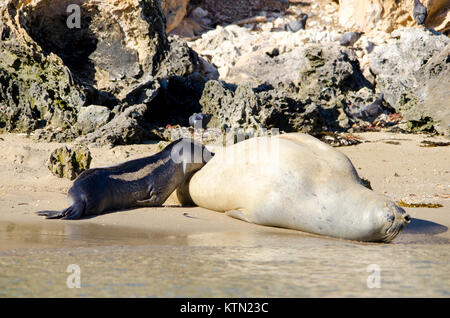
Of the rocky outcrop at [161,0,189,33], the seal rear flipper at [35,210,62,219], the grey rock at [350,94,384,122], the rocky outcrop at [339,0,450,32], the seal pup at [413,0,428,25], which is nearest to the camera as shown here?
the seal rear flipper at [35,210,62,219]

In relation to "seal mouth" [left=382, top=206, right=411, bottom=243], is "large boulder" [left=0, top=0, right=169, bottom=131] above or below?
above

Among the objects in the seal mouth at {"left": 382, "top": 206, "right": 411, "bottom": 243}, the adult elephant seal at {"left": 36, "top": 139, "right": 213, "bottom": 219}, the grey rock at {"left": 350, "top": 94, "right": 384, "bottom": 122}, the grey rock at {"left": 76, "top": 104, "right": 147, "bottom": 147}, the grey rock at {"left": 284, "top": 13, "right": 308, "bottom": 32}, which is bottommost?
the seal mouth at {"left": 382, "top": 206, "right": 411, "bottom": 243}

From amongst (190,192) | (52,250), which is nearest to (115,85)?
(190,192)

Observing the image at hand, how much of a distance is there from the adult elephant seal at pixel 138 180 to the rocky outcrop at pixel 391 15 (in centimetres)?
1298

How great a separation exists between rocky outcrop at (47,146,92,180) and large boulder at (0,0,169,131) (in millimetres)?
2636

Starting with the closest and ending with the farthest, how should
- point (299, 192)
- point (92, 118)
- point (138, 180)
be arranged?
point (299, 192) < point (138, 180) < point (92, 118)

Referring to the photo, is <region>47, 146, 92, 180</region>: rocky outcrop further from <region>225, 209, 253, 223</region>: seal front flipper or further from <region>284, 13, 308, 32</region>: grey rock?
<region>284, 13, 308, 32</region>: grey rock

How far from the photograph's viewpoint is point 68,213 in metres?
4.41

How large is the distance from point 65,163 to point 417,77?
21.9 ft

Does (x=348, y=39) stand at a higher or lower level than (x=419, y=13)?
lower

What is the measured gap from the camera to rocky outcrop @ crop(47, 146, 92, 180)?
597 centimetres

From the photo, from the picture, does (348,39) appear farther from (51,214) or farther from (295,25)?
(51,214)

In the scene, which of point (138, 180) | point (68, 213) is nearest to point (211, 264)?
point (68, 213)

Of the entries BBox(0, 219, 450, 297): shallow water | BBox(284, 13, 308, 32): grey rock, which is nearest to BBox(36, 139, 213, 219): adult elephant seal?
BBox(0, 219, 450, 297): shallow water
